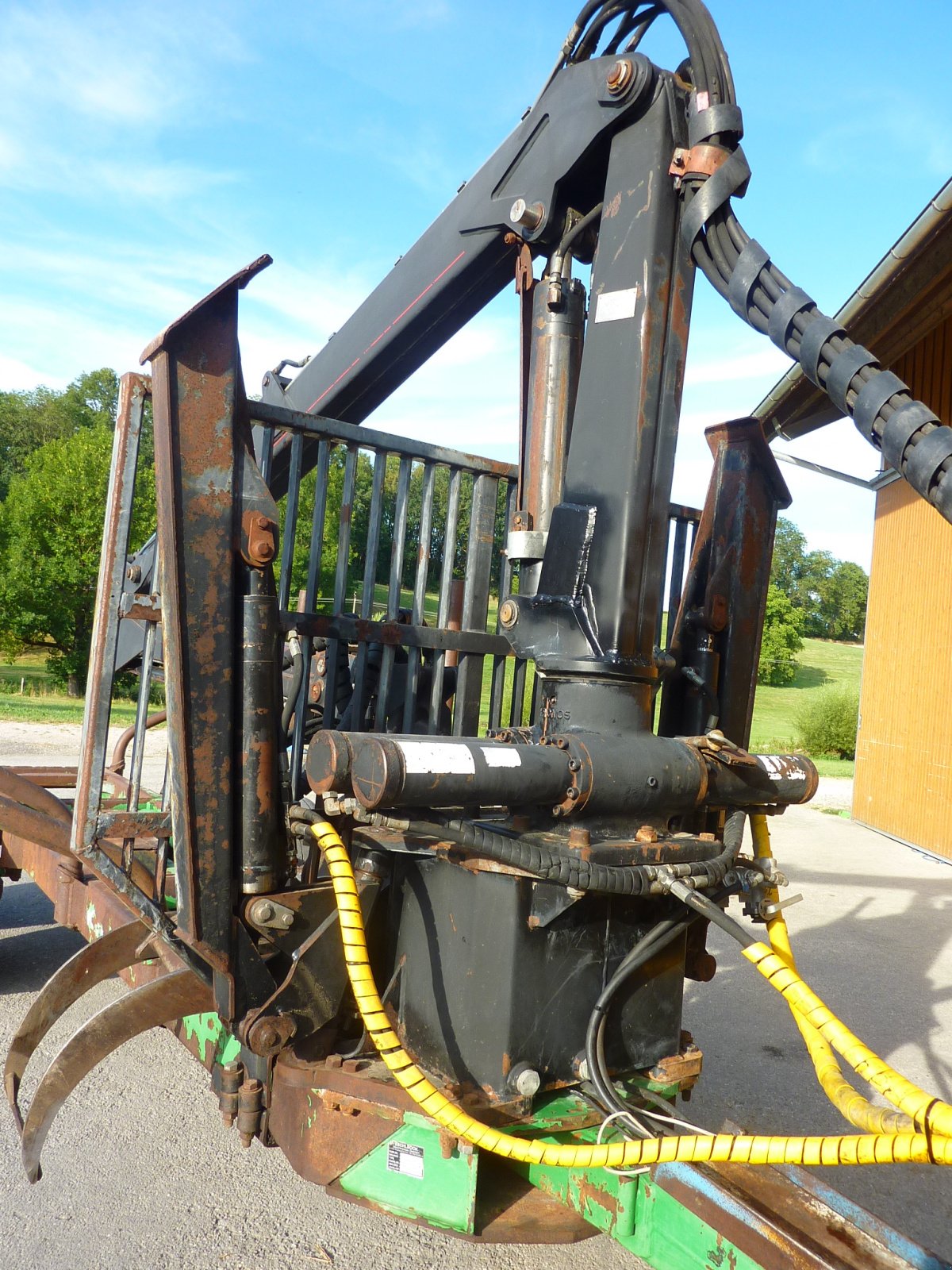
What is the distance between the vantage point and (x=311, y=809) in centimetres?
241

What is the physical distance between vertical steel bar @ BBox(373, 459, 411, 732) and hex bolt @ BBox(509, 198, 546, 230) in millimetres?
771

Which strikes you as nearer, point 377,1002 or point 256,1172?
point 377,1002

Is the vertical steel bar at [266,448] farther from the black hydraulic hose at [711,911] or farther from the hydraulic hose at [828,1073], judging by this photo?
the hydraulic hose at [828,1073]

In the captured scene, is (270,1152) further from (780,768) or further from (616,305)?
(616,305)

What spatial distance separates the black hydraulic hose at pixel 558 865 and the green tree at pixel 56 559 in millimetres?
29492

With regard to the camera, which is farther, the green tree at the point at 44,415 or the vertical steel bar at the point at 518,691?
the green tree at the point at 44,415

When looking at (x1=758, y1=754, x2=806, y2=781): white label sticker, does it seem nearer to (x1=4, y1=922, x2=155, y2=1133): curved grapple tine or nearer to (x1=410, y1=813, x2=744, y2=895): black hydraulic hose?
(x1=410, y1=813, x2=744, y2=895): black hydraulic hose

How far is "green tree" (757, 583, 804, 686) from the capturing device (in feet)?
151

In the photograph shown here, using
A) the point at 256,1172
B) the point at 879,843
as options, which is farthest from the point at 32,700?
the point at 256,1172

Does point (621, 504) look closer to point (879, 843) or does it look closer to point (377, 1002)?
point (377, 1002)

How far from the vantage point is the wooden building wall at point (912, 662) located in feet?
31.6

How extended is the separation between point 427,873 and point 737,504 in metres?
1.50

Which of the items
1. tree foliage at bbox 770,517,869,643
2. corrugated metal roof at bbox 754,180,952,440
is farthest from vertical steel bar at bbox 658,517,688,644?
tree foliage at bbox 770,517,869,643

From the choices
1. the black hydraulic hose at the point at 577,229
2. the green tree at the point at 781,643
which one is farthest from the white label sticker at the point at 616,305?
the green tree at the point at 781,643
